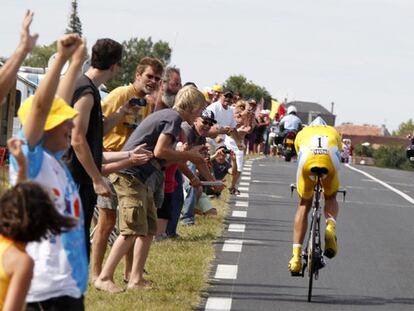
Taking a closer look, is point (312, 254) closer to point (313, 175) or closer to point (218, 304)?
point (313, 175)

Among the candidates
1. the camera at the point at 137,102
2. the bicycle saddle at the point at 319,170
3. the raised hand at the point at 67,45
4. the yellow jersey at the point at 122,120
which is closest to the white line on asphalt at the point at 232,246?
the bicycle saddle at the point at 319,170

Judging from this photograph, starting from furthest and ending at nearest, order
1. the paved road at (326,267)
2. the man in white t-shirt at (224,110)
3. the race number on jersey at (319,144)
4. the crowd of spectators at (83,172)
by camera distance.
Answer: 1. the man in white t-shirt at (224,110)
2. the race number on jersey at (319,144)
3. the paved road at (326,267)
4. the crowd of spectators at (83,172)

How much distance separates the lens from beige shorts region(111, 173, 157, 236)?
423 inches

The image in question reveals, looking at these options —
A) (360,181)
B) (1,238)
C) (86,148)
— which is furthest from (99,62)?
(360,181)

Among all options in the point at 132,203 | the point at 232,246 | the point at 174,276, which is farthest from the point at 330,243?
the point at 232,246

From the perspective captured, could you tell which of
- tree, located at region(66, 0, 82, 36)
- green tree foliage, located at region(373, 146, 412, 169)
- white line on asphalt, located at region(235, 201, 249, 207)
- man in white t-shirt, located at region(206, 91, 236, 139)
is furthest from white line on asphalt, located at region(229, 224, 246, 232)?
tree, located at region(66, 0, 82, 36)

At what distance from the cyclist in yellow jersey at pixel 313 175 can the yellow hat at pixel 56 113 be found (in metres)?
5.80

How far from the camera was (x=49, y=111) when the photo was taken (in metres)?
6.03

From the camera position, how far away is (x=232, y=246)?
1504 centimetres

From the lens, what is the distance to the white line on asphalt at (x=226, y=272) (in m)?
12.4

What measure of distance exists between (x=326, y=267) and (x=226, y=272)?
1551mm

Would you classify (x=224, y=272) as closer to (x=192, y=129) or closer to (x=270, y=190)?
(x=192, y=129)

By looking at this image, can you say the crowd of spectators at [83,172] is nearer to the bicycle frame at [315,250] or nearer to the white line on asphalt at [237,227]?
the bicycle frame at [315,250]

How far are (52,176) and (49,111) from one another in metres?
0.30
